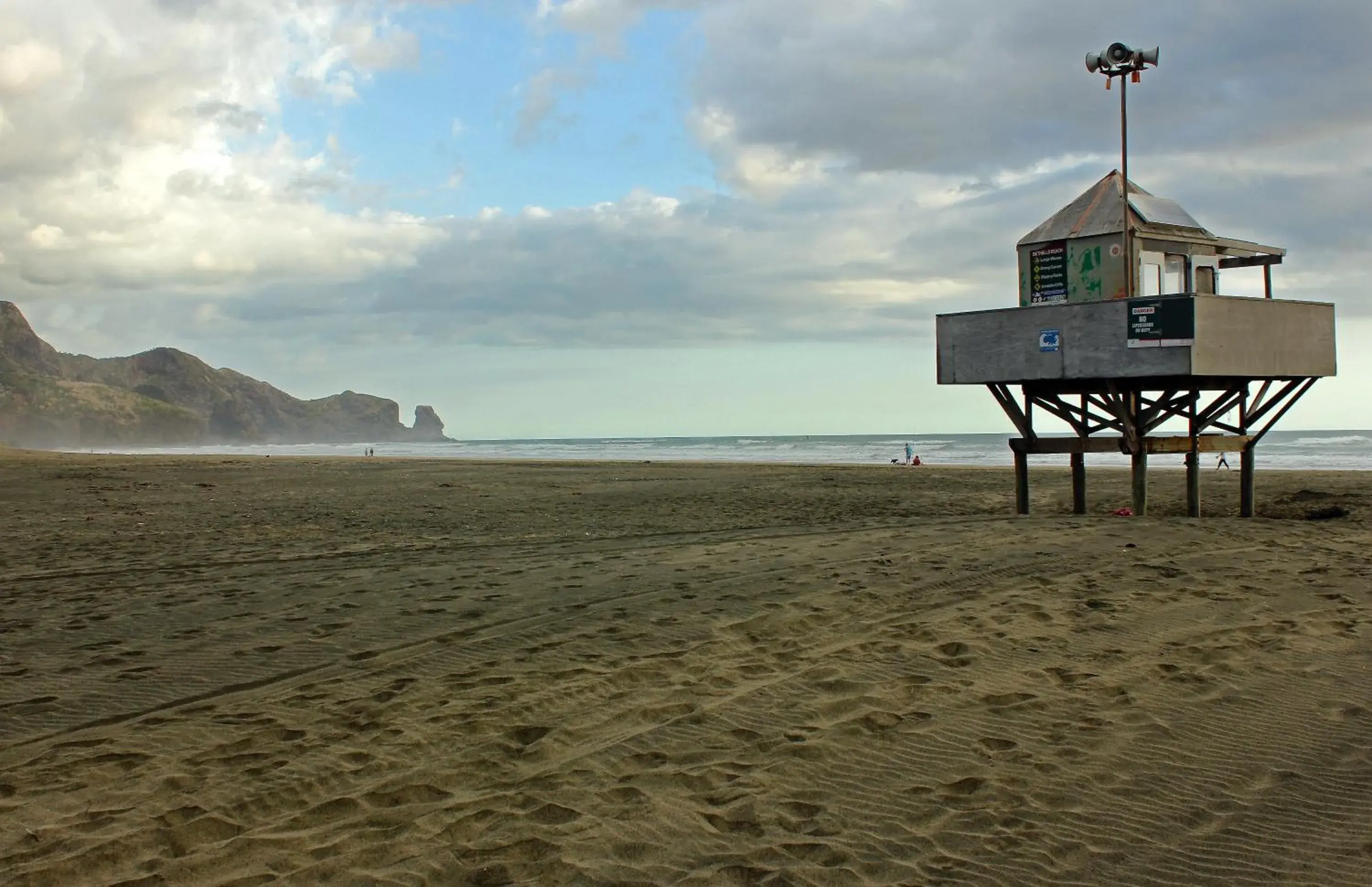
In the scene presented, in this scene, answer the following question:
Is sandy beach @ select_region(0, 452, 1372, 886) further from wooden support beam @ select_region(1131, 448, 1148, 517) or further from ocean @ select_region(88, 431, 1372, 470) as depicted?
ocean @ select_region(88, 431, 1372, 470)

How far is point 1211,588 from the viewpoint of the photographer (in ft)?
28.0

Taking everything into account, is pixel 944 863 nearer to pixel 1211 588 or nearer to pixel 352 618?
pixel 352 618

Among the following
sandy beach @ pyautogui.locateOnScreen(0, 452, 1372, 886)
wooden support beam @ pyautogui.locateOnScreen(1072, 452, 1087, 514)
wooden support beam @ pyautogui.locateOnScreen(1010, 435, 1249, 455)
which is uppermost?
wooden support beam @ pyautogui.locateOnScreen(1010, 435, 1249, 455)

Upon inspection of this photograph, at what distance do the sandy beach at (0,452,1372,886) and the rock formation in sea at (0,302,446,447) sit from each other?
101 metres

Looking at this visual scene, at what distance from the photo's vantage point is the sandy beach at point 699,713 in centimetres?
386

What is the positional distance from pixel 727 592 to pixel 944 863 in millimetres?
4783

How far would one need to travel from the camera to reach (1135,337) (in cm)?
1363

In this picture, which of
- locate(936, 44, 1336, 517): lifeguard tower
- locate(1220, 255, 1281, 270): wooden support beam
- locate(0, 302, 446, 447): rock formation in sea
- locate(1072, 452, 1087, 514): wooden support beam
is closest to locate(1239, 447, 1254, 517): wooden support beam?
locate(936, 44, 1336, 517): lifeguard tower

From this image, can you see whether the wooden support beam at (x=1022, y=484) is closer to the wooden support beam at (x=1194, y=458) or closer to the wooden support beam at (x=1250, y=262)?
the wooden support beam at (x=1194, y=458)

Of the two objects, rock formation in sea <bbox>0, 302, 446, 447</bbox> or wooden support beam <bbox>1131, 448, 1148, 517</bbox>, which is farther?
rock formation in sea <bbox>0, 302, 446, 447</bbox>

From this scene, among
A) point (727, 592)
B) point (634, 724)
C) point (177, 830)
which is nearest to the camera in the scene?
point (177, 830)

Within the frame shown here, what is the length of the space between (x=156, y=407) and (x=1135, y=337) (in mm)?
118694

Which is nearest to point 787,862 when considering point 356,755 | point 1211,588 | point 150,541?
point 356,755

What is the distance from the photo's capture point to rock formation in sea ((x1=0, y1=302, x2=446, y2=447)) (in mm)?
97831
